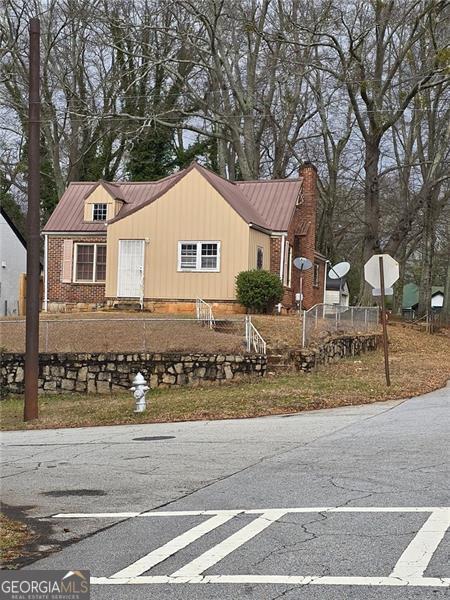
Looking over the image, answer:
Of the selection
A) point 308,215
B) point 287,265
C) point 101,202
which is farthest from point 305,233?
point 101,202

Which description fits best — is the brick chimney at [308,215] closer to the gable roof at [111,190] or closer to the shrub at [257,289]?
the shrub at [257,289]

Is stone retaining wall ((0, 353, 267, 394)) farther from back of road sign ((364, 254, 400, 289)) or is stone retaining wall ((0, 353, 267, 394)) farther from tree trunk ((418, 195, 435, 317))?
tree trunk ((418, 195, 435, 317))

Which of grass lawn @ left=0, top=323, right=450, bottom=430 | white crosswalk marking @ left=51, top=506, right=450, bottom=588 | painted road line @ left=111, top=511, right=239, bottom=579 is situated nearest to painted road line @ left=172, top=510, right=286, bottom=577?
white crosswalk marking @ left=51, top=506, right=450, bottom=588

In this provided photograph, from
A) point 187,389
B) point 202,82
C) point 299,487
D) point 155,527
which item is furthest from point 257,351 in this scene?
point 202,82

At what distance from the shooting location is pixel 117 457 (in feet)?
39.6

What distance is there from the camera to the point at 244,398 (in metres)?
18.4

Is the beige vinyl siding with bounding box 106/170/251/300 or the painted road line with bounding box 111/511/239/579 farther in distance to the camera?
the beige vinyl siding with bounding box 106/170/251/300

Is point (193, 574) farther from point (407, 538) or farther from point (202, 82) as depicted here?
point (202, 82)

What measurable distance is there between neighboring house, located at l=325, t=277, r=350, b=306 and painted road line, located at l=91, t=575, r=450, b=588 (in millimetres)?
44991

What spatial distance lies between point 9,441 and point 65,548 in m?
8.12

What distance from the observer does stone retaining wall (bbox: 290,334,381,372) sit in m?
21.6

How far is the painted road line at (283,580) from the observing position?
18.8 feet

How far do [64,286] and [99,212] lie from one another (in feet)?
11.2

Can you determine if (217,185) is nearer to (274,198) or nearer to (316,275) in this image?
(274,198)
